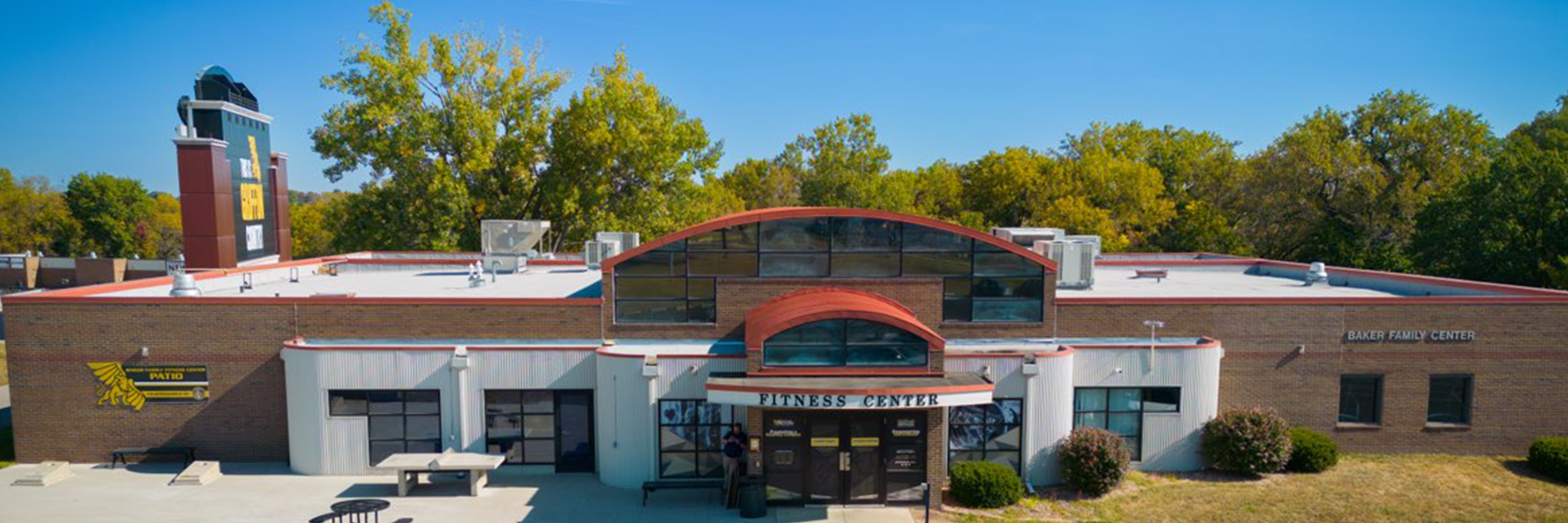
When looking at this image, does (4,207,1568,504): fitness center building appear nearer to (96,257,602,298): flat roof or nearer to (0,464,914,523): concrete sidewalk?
(0,464,914,523): concrete sidewalk

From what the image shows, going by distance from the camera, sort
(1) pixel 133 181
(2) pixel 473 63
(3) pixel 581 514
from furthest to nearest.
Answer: (1) pixel 133 181, (2) pixel 473 63, (3) pixel 581 514

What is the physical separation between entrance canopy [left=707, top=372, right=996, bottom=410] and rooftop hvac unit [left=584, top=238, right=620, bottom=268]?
33.8 feet

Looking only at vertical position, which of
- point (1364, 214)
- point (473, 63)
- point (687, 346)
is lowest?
point (687, 346)

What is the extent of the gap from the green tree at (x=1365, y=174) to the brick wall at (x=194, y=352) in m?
41.7

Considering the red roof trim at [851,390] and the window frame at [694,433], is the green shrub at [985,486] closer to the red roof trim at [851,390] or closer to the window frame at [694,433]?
the red roof trim at [851,390]

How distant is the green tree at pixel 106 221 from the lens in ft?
268

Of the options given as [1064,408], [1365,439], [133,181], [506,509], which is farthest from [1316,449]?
[133,181]

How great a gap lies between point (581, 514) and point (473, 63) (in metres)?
32.4

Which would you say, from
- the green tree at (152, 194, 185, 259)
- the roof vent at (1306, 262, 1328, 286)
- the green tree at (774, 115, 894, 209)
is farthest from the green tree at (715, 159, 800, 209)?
the green tree at (152, 194, 185, 259)

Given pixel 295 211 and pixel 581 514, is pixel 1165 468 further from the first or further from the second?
pixel 295 211

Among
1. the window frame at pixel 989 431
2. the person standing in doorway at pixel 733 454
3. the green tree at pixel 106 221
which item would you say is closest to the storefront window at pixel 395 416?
the person standing in doorway at pixel 733 454

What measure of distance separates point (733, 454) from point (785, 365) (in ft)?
6.75

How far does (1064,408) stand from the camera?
57.1 ft

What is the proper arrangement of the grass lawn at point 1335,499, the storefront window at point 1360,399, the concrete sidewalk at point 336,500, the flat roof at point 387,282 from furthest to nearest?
the flat roof at point 387,282
the storefront window at point 1360,399
the grass lawn at point 1335,499
the concrete sidewalk at point 336,500
